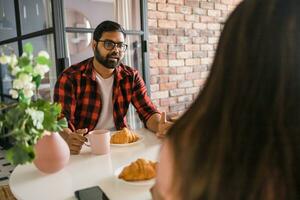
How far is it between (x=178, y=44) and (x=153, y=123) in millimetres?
1662

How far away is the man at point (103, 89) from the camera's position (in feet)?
5.69

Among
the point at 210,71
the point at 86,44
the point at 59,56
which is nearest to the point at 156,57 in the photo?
the point at 86,44

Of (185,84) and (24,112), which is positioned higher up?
(24,112)

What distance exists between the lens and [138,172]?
870 millimetres

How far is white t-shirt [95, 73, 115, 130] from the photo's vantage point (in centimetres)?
185

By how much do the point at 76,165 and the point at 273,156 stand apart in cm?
79

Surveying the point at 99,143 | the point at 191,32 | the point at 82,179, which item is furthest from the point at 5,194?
the point at 191,32

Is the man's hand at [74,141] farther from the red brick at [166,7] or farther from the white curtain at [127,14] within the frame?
the red brick at [166,7]

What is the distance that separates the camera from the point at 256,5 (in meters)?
0.42

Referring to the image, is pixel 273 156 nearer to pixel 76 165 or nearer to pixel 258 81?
pixel 258 81

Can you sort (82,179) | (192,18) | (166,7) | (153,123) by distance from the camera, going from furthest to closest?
1. (192,18)
2. (166,7)
3. (153,123)
4. (82,179)

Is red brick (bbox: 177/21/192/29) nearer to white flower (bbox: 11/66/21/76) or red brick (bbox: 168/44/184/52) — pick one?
red brick (bbox: 168/44/184/52)

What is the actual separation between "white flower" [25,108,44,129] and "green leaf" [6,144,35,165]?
78 millimetres

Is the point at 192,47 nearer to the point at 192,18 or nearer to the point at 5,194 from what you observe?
the point at 192,18
